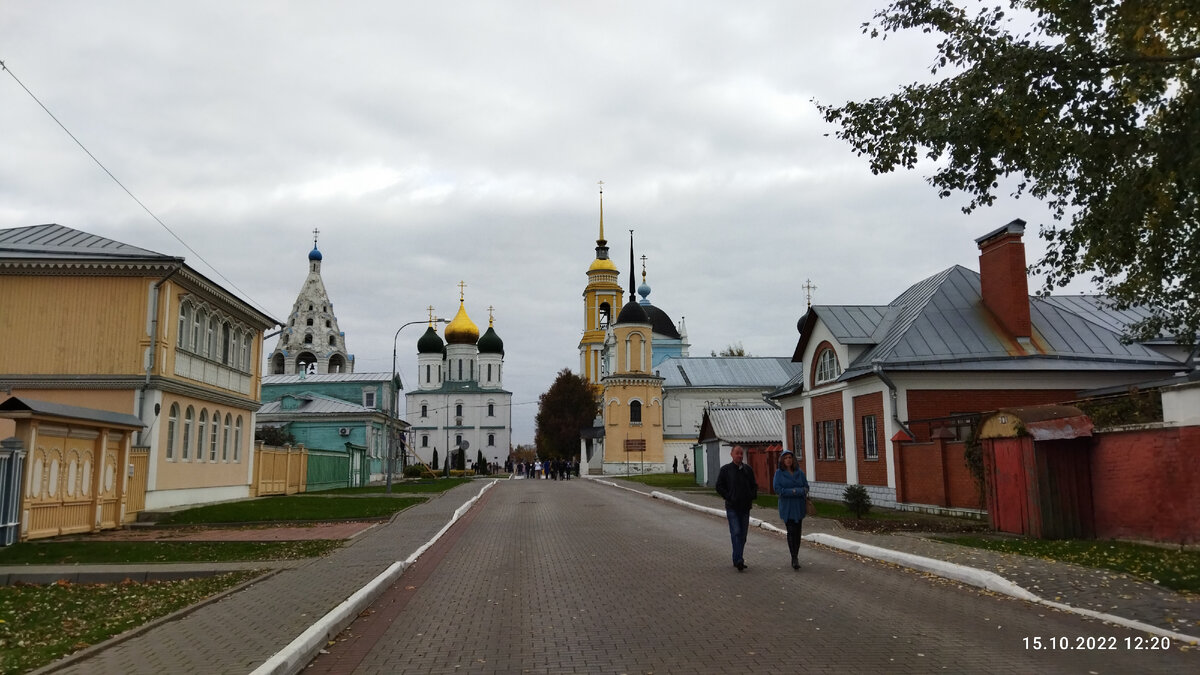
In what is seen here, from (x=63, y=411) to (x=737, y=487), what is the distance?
41.8 ft

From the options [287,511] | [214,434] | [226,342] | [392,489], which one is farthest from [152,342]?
[392,489]

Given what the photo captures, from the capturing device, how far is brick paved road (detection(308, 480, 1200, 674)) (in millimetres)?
6824

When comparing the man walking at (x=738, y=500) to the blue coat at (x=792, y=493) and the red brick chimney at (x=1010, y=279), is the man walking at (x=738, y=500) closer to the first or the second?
the blue coat at (x=792, y=493)

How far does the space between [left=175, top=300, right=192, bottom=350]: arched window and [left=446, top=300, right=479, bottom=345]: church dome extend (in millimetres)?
80027

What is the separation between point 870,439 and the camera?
82.7ft

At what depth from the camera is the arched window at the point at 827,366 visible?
90.0 ft

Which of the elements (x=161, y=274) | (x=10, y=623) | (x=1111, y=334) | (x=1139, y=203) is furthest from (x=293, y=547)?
(x=1111, y=334)

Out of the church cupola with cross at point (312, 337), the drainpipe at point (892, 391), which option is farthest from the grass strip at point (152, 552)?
the church cupola with cross at point (312, 337)

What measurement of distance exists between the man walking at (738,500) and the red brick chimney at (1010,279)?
610 inches

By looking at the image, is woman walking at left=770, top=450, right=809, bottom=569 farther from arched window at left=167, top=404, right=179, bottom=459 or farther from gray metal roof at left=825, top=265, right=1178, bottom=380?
arched window at left=167, top=404, right=179, bottom=459

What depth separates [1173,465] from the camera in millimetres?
12992

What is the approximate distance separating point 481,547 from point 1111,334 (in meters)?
19.4

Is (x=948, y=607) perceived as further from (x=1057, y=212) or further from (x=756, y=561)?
(x=1057, y=212)

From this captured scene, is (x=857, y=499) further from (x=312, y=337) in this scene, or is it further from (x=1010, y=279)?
(x=312, y=337)
